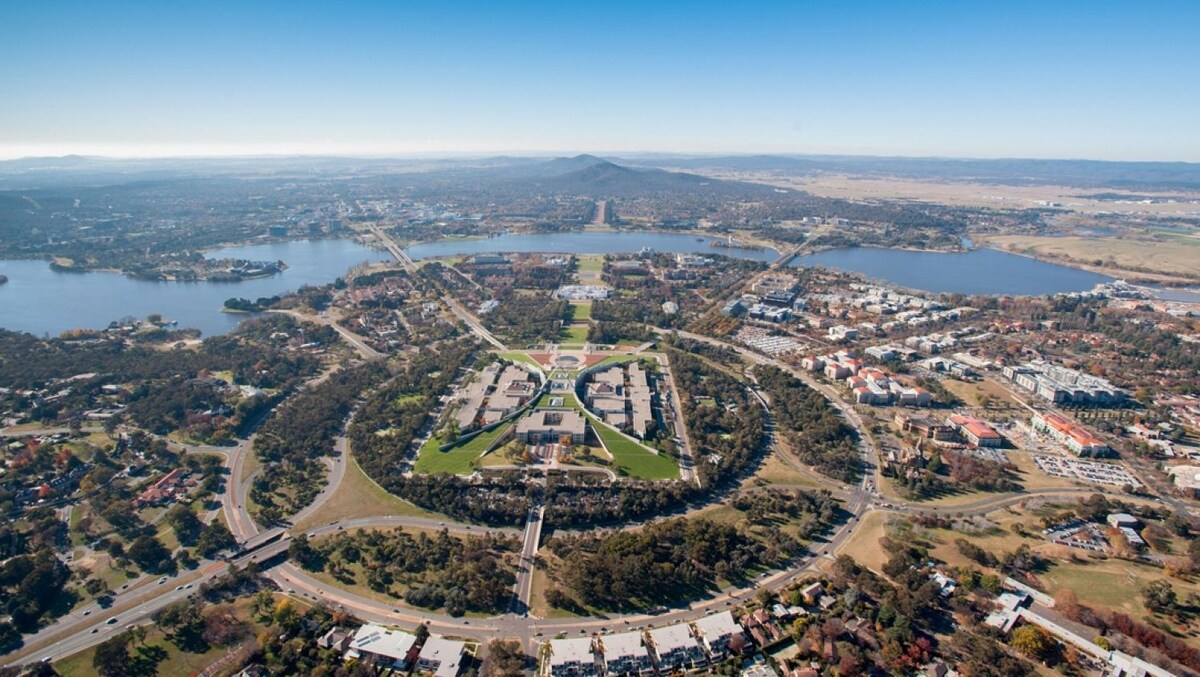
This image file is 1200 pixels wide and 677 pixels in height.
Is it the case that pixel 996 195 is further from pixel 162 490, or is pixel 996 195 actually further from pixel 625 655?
pixel 162 490

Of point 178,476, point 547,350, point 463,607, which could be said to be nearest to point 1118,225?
point 547,350

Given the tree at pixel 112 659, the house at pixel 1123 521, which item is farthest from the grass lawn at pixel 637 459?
the tree at pixel 112 659

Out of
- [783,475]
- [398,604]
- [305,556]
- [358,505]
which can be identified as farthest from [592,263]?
[398,604]

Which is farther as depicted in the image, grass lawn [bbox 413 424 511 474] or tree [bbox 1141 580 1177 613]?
grass lawn [bbox 413 424 511 474]

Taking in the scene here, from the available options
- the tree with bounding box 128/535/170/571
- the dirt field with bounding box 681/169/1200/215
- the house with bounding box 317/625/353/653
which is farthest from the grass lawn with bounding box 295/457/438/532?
the dirt field with bounding box 681/169/1200/215

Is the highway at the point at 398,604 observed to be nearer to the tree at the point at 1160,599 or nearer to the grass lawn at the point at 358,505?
the grass lawn at the point at 358,505

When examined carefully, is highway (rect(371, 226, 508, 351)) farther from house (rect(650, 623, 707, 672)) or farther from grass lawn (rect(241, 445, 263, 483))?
house (rect(650, 623, 707, 672))
